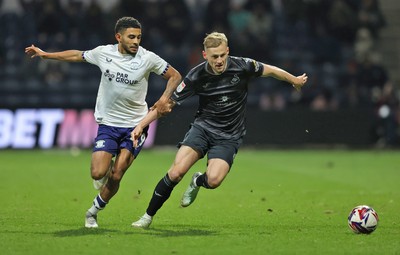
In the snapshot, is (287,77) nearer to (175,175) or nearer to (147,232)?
(175,175)

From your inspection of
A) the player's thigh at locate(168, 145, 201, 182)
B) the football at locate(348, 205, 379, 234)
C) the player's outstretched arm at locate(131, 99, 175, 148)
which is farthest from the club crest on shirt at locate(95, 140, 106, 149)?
the football at locate(348, 205, 379, 234)

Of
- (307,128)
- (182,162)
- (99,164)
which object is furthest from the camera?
(307,128)

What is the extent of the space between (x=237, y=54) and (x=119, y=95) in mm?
15491

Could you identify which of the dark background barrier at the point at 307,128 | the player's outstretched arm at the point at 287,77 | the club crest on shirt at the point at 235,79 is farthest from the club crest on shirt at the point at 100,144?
the dark background barrier at the point at 307,128

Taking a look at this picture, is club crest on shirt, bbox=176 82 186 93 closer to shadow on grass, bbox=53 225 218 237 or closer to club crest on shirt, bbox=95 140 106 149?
club crest on shirt, bbox=95 140 106 149

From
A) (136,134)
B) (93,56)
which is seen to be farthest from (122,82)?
(136,134)

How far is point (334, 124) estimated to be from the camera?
25141 millimetres

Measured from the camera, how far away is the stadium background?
23.9 meters

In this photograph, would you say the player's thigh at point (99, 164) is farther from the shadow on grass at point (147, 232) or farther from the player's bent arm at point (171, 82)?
the player's bent arm at point (171, 82)

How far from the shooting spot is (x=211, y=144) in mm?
10445

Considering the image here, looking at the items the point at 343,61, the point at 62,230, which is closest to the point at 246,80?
the point at 62,230

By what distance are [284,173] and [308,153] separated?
546 centimetres

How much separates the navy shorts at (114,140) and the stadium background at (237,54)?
Answer: 1263 centimetres

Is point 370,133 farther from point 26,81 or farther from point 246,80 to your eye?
point 246,80
